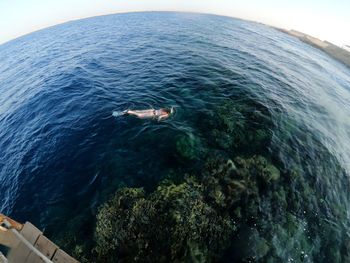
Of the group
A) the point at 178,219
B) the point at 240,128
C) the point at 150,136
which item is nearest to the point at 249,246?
the point at 178,219

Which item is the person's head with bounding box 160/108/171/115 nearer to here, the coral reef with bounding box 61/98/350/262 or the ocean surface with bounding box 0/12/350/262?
the ocean surface with bounding box 0/12/350/262

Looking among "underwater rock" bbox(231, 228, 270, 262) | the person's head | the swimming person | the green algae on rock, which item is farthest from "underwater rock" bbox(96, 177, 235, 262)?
the person's head

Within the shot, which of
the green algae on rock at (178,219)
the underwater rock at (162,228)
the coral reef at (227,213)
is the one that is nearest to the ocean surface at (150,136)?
the coral reef at (227,213)

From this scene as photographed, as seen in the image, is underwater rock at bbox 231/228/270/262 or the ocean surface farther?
the ocean surface

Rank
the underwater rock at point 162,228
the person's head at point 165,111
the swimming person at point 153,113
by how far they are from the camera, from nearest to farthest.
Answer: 1. the underwater rock at point 162,228
2. the swimming person at point 153,113
3. the person's head at point 165,111

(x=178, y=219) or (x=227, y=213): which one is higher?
(x=178, y=219)

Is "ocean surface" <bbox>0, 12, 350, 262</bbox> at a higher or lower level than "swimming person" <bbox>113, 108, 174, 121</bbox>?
lower

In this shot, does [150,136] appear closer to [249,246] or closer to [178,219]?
[178,219]

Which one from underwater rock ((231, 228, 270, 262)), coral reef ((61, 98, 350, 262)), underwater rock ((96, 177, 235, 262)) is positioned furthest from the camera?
coral reef ((61, 98, 350, 262))

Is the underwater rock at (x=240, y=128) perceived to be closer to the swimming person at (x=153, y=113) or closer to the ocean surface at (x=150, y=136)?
the ocean surface at (x=150, y=136)
